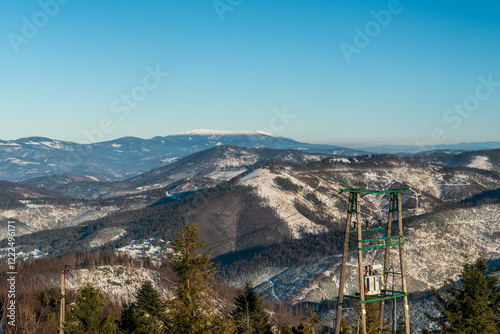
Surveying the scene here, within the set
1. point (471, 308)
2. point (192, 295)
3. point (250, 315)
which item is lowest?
point (250, 315)

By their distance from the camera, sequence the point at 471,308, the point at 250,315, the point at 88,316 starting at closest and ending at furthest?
the point at 88,316 → the point at 471,308 → the point at 250,315

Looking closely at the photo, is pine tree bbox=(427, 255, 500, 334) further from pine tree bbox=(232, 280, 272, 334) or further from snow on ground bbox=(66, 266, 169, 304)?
snow on ground bbox=(66, 266, 169, 304)

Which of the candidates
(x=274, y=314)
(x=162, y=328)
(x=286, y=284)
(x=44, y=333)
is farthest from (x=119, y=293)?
(x=162, y=328)

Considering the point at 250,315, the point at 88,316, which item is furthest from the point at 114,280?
the point at 88,316

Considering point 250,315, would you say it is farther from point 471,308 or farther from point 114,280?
point 114,280

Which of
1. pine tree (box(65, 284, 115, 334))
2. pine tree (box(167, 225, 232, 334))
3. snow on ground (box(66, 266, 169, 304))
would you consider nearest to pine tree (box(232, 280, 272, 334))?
pine tree (box(65, 284, 115, 334))

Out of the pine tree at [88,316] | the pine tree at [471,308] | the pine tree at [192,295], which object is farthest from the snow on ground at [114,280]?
the pine tree at [471,308]
